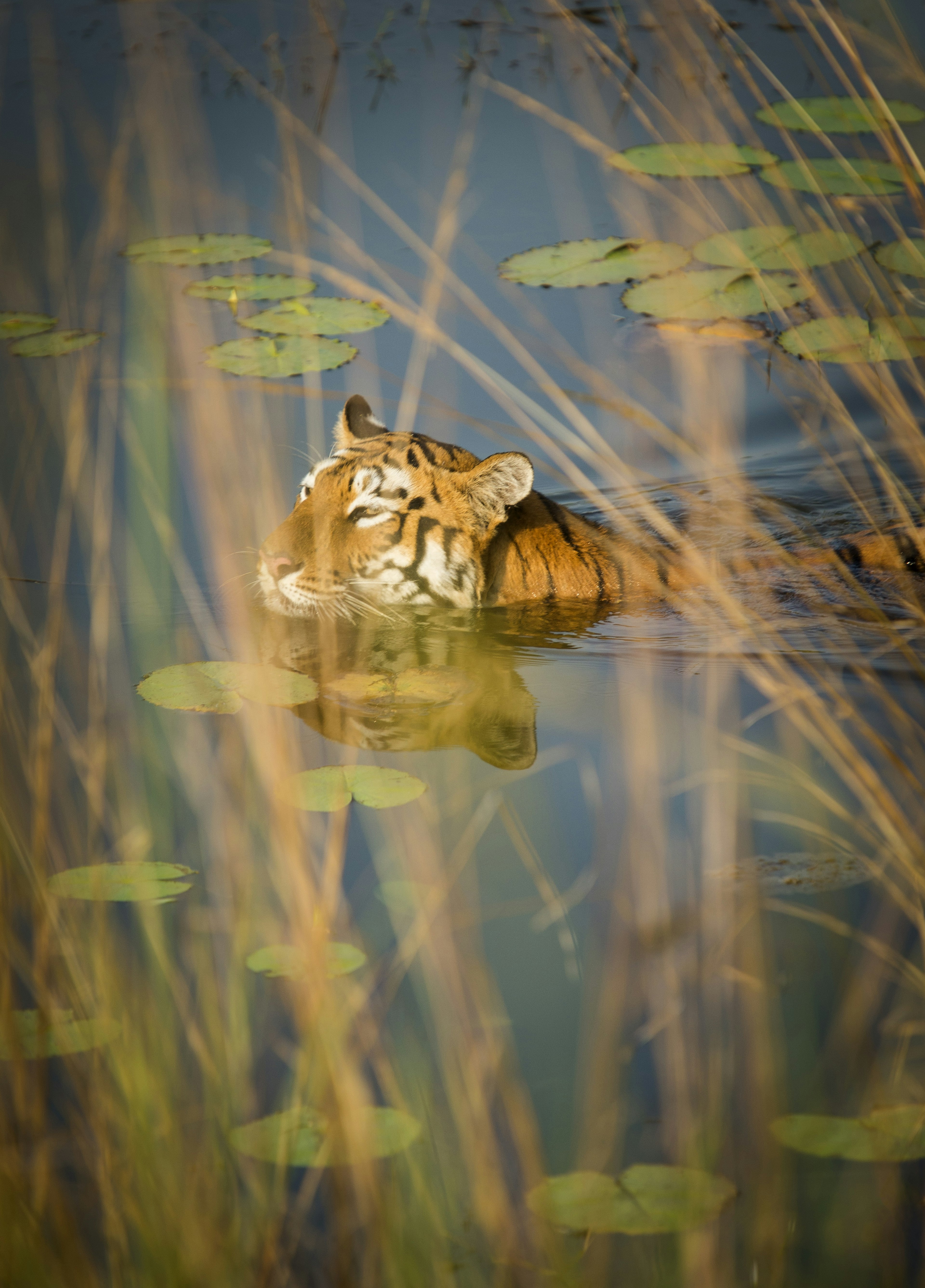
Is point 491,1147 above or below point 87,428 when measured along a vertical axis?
below

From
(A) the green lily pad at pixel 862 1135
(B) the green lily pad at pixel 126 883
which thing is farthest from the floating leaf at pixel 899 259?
(B) the green lily pad at pixel 126 883

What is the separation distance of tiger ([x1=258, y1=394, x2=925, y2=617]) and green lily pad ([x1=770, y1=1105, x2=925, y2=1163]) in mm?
2363

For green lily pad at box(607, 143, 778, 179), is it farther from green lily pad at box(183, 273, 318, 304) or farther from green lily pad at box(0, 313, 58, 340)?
green lily pad at box(0, 313, 58, 340)

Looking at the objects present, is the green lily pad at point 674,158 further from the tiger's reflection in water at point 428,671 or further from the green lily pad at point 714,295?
the tiger's reflection in water at point 428,671

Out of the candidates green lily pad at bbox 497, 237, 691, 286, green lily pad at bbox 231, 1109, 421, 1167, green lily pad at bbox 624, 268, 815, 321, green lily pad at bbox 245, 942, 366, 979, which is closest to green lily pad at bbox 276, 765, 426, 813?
green lily pad at bbox 245, 942, 366, 979

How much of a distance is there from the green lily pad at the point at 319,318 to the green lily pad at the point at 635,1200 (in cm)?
357

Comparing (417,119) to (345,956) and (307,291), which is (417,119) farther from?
(345,956)

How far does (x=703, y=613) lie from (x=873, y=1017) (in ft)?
6.98

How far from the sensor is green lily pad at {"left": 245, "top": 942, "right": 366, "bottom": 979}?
1653mm

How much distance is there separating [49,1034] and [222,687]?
3.94 ft

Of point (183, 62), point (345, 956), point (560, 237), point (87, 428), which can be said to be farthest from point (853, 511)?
point (183, 62)

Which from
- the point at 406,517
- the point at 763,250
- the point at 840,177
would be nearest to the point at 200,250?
the point at 406,517

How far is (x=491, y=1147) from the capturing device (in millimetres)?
1347

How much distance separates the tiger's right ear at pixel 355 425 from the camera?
13.1ft
